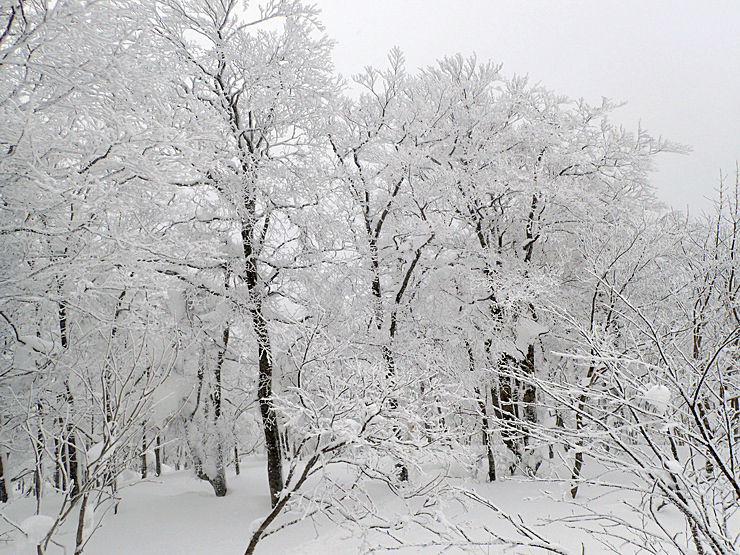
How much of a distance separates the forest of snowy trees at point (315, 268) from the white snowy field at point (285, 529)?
0.29 meters

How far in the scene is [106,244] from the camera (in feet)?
15.8

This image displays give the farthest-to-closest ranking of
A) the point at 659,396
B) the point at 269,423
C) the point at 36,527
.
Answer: the point at 269,423 → the point at 36,527 → the point at 659,396

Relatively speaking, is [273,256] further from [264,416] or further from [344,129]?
[344,129]

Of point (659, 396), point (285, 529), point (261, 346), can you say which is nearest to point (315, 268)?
point (261, 346)

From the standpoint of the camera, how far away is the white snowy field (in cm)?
638

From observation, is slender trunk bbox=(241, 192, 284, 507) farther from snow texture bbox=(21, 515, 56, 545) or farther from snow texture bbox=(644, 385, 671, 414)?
snow texture bbox=(644, 385, 671, 414)

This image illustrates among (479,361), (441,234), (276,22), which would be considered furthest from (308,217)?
(479,361)

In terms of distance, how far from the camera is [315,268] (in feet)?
28.0

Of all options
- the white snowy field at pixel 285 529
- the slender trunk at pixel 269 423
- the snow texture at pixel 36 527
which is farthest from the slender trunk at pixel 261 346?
the snow texture at pixel 36 527

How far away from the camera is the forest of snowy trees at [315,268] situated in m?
4.00

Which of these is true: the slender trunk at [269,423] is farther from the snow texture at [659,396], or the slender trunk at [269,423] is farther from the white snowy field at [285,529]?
the snow texture at [659,396]

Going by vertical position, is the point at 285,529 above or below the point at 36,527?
below

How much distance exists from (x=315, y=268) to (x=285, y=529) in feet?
15.3

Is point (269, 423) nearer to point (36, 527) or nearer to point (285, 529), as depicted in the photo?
point (285, 529)
